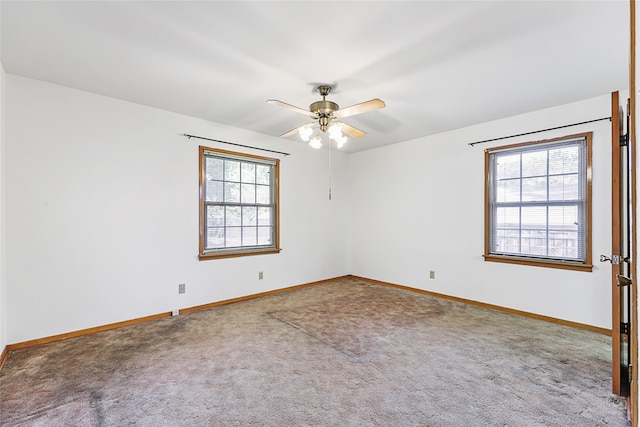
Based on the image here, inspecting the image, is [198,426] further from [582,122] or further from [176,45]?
[582,122]

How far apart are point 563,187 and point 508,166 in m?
0.67

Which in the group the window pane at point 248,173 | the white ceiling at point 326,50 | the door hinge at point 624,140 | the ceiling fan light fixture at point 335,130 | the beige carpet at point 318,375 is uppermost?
the white ceiling at point 326,50

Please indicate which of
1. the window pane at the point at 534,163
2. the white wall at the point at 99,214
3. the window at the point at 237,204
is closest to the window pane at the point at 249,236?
the window at the point at 237,204

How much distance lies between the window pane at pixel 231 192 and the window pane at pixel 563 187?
4110 millimetres

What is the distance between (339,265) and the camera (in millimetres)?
5844

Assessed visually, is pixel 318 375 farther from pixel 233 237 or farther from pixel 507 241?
pixel 507 241

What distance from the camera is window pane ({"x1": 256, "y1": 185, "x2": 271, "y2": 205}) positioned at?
4.70 m

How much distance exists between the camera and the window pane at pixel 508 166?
12.9 feet

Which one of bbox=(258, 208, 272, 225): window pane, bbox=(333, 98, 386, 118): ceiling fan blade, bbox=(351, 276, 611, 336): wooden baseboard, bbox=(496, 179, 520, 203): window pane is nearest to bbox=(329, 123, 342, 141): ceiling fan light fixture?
bbox=(333, 98, 386, 118): ceiling fan blade

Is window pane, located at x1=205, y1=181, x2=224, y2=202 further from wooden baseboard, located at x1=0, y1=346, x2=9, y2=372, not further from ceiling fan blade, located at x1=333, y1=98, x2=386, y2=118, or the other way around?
wooden baseboard, located at x1=0, y1=346, x2=9, y2=372

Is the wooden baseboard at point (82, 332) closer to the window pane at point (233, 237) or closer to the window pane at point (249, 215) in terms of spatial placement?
the window pane at point (233, 237)

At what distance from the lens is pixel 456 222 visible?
4438 millimetres

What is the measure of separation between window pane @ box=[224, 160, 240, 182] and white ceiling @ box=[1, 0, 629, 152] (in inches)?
39.1

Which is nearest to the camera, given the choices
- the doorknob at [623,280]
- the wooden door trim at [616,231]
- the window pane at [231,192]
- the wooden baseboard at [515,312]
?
the doorknob at [623,280]
